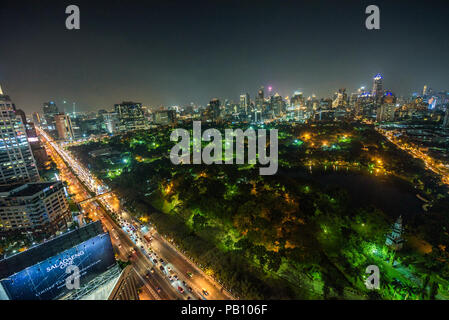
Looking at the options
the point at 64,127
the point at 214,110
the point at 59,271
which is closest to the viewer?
the point at 59,271

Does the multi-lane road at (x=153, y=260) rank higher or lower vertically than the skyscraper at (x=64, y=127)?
lower

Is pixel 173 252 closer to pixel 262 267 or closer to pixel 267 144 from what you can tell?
pixel 262 267

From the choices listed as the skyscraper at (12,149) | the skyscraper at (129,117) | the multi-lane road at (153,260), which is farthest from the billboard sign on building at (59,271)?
the skyscraper at (129,117)

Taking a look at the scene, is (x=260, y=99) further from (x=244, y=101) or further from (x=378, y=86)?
(x=378, y=86)

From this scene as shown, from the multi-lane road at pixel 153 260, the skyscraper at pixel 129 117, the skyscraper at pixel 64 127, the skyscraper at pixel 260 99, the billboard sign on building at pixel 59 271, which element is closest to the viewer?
the billboard sign on building at pixel 59 271

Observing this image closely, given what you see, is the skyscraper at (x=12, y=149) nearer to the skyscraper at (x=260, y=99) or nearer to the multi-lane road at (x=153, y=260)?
the multi-lane road at (x=153, y=260)

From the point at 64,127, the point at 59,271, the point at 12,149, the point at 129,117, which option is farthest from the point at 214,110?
the point at 59,271
